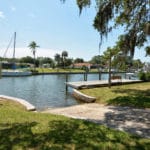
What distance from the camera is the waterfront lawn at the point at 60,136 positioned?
554cm

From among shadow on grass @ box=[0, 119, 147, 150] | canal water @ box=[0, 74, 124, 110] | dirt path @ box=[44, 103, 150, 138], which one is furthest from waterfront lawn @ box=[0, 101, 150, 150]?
canal water @ box=[0, 74, 124, 110]

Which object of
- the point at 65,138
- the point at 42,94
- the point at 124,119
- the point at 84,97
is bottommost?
the point at 42,94

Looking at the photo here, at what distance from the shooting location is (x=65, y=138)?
5918 mm

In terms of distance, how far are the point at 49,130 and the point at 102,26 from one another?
7.81 m

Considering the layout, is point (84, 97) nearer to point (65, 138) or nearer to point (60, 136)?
point (60, 136)

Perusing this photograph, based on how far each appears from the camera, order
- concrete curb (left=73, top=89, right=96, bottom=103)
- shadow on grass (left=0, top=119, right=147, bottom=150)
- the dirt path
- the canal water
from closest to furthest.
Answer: shadow on grass (left=0, top=119, right=147, bottom=150), the dirt path, concrete curb (left=73, top=89, right=96, bottom=103), the canal water

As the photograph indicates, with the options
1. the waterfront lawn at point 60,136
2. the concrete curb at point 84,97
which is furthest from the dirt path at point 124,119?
the concrete curb at point 84,97

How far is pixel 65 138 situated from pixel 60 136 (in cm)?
18

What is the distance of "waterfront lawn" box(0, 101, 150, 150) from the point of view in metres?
5.54

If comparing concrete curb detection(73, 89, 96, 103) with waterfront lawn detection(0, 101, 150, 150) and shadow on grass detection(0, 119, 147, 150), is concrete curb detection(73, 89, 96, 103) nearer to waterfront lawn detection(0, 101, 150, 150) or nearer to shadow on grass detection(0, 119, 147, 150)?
waterfront lawn detection(0, 101, 150, 150)

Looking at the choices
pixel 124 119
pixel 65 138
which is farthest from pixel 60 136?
pixel 124 119

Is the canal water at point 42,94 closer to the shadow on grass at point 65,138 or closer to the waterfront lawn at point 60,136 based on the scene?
the waterfront lawn at point 60,136

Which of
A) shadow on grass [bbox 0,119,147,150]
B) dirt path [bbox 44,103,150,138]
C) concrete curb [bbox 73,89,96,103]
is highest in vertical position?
shadow on grass [bbox 0,119,147,150]

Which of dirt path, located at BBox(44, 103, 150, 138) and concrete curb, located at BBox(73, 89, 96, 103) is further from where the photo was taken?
concrete curb, located at BBox(73, 89, 96, 103)
